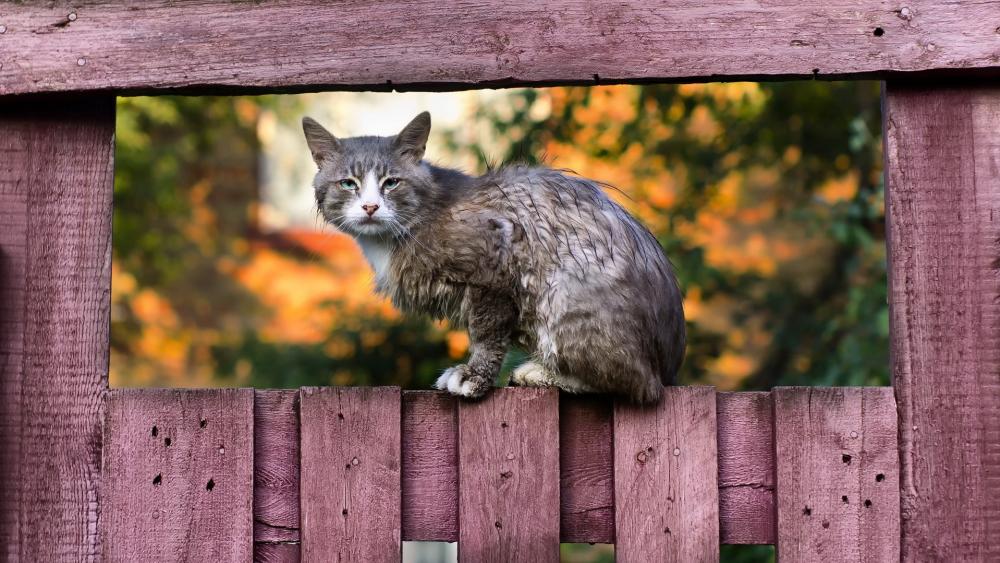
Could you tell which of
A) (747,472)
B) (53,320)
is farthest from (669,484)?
(53,320)

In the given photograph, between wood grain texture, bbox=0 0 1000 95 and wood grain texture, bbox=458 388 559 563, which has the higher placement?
wood grain texture, bbox=0 0 1000 95

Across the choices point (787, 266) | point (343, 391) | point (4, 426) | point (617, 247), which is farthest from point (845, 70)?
point (787, 266)

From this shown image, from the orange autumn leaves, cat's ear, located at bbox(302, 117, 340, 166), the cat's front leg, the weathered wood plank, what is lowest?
the weathered wood plank

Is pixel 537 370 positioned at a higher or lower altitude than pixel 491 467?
higher

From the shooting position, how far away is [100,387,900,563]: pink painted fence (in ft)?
7.92

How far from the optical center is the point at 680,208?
5.69 m

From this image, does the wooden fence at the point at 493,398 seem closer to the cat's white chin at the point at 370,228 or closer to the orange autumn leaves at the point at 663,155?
the cat's white chin at the point at 370,228

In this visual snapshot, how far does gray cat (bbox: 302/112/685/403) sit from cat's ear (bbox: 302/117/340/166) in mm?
275

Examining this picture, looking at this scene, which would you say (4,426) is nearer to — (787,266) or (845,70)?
(845,70)

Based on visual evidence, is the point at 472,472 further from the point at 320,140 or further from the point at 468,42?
the point at 320,140

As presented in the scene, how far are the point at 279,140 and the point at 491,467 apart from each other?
8.30 m

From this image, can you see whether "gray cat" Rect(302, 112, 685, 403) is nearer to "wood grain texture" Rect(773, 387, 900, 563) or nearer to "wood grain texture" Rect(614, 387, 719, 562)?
"wood grain texture" Rect(614, 387, 719, 562)

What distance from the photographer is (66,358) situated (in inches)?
98.9

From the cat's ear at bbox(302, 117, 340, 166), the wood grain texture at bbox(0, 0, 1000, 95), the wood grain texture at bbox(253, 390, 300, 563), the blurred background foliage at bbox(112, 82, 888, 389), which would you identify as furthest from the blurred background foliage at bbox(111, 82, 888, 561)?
the wood grain texture at bbox(0, 0, 1000, 95)
